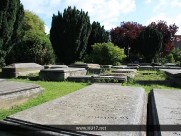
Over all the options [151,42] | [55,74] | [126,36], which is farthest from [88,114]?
[126,36]

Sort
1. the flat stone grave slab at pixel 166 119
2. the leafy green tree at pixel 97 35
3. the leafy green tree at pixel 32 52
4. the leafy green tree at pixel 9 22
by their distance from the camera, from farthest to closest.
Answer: the leafy green tree at pixel 97 35 → the leafy green tree at pixel 32 52 → the leafy green tree at pixel 9 22 → the flat stone grave slab at pixel 166 119

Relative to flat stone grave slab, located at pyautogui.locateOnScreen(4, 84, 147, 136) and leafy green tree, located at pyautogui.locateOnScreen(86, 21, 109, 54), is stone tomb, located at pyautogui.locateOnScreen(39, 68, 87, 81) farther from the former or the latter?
leafy green tree, located at pyautogui.locateOnScreen(86, 21, 109, 54)

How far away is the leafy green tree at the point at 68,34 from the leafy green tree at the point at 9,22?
495cm

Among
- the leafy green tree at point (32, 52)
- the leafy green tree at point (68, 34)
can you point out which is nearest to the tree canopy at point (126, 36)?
the leafy green tree at point (68, 34)

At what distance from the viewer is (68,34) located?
1658 centimetres

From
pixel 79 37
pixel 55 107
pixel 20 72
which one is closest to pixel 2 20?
pixel 20 72

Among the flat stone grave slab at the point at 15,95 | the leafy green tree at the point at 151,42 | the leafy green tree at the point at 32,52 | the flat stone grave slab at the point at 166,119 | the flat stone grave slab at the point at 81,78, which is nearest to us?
the flat stone grave slab at the point at 166,119

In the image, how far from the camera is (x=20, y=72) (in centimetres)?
872

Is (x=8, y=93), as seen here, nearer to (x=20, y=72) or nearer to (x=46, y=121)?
(x=46, y=121)

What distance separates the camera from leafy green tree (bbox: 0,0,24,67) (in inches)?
408

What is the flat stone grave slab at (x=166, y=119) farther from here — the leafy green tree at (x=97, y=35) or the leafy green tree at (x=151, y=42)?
the leafy green tree at (x=151, y=42)

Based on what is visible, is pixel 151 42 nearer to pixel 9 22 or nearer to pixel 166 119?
pixel 9 22

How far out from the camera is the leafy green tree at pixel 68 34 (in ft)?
54.1

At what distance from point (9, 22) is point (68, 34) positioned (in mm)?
6337
